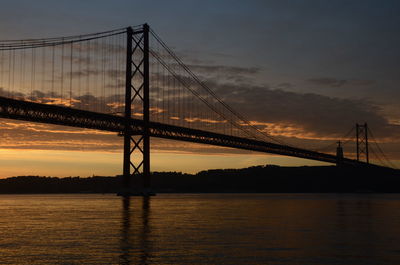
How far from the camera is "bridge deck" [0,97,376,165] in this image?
5031cm

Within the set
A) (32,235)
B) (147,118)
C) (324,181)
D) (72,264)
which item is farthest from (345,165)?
(72,264)

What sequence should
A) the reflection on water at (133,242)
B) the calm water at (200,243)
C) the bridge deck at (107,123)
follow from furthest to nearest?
the bridge deck at (107,123)
the calm water at (200,243)
the reflection on water at (133,242)

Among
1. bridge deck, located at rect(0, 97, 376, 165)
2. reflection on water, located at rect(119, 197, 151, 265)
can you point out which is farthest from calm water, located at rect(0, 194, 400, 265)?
bridge deck, located at rect(0, 97, 376, 165)

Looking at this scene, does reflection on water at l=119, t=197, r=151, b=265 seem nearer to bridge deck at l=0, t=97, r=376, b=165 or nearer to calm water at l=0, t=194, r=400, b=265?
calm water at l=0, t=194, r=400, b=265

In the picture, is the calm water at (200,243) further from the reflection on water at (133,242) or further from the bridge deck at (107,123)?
the bridge deck at (107,123)

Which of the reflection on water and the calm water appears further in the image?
the calm water

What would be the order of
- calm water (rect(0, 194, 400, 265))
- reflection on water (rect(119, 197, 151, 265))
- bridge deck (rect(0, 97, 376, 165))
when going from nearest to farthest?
1. reflection on water (rect(119, 197, 151, 265))
2. calm water (rect(0, 194, 400, 265))
3. bridge deck (rect(0, 97, 376, 165))

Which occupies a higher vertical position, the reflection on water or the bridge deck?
the bridge deck

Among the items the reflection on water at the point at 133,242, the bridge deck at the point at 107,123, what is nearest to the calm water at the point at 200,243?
the reflection on water at the point at 133,242

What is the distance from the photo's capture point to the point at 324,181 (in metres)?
176

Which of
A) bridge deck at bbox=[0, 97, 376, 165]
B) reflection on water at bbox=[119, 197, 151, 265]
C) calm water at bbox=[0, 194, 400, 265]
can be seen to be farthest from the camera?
bridge deck at bbox=[0, 97, 376, 165]

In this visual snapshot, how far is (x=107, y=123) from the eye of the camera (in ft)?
200

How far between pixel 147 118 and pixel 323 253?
146 ft

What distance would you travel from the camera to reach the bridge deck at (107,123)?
5031 cm
